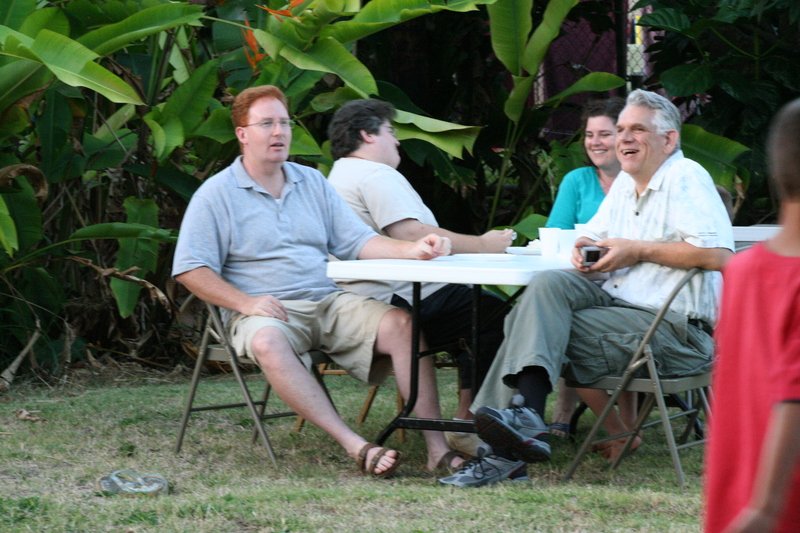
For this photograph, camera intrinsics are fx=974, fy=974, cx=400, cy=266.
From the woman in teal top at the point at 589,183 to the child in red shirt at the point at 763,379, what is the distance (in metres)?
2.86

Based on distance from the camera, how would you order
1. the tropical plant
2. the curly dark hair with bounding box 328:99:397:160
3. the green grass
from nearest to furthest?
the green grass < the curly dark hair with bounding box 328:99:397:160 < the tropical plant

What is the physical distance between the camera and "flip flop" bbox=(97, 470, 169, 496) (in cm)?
330

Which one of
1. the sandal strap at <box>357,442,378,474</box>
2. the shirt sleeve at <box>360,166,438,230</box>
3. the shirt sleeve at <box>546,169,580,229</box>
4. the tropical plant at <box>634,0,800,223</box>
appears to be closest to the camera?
the sandal strap at <box>357,442,378,474</box>

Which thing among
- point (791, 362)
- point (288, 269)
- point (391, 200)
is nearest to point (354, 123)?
point (391, 200)

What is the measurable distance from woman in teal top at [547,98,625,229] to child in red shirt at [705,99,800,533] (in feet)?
9.87

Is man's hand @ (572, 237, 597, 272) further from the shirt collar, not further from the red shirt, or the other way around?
the red shirt

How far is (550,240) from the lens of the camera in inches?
152

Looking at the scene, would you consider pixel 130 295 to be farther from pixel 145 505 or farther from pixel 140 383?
pixel 145 505

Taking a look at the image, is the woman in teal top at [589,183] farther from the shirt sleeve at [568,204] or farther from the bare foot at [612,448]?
the bare foot at [612,448]

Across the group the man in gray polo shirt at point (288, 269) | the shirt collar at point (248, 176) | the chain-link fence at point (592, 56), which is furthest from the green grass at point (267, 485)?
the chain-link fence at point (592, 56)

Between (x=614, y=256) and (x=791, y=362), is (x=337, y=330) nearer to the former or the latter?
(x=614, y=256)

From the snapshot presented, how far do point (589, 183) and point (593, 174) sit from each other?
53mm

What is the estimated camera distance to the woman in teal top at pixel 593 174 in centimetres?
445

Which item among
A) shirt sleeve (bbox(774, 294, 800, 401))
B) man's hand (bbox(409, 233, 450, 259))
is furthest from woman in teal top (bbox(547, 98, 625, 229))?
shirt sleeve (bbox(774, 294, 800, 401))
